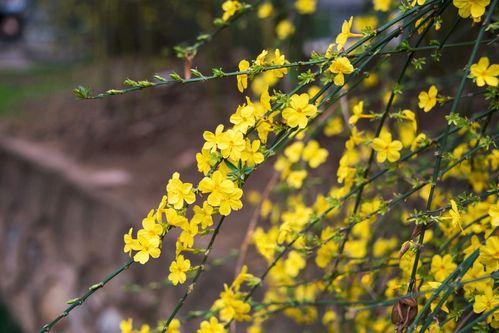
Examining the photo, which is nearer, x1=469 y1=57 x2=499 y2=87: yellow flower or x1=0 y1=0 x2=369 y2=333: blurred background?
x1=469 y1=57 x2=499 y2=87: yellow flower

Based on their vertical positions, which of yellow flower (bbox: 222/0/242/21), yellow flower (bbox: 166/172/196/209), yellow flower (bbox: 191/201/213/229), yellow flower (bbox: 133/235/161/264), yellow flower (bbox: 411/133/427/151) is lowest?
yellow flower (bbox: 133/235/161/264)

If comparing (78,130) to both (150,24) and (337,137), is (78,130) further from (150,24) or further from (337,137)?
(337,137)

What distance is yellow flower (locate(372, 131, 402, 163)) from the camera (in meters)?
1.29

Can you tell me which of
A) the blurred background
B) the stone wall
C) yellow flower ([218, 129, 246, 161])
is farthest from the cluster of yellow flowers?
the stone wall

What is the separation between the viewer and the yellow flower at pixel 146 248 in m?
1.12

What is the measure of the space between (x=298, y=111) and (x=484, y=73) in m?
0.32

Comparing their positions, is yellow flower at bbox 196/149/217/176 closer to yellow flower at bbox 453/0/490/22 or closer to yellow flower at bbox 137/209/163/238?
yellow flower at bbox 137/209/163/238

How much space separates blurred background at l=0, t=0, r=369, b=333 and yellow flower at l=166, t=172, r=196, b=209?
5.00 feet

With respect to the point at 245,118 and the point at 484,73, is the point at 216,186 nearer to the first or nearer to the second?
the point at 245,118

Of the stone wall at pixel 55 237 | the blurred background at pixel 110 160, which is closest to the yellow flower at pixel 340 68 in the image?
the blurred background at pixel 110 160

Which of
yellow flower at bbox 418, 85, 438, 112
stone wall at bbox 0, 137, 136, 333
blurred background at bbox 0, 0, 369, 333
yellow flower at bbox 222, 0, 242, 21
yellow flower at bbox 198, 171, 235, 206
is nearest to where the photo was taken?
yellow flower at bbox 198, 171, 235, 206

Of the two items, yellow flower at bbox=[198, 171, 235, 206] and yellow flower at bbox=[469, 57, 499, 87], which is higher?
yellow flower at bbox=[469, 57, 499, 87]

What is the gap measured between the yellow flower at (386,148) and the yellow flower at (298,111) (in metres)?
0.23

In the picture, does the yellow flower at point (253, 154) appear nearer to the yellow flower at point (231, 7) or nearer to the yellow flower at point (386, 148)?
the yellow flower at point (386, 148)
